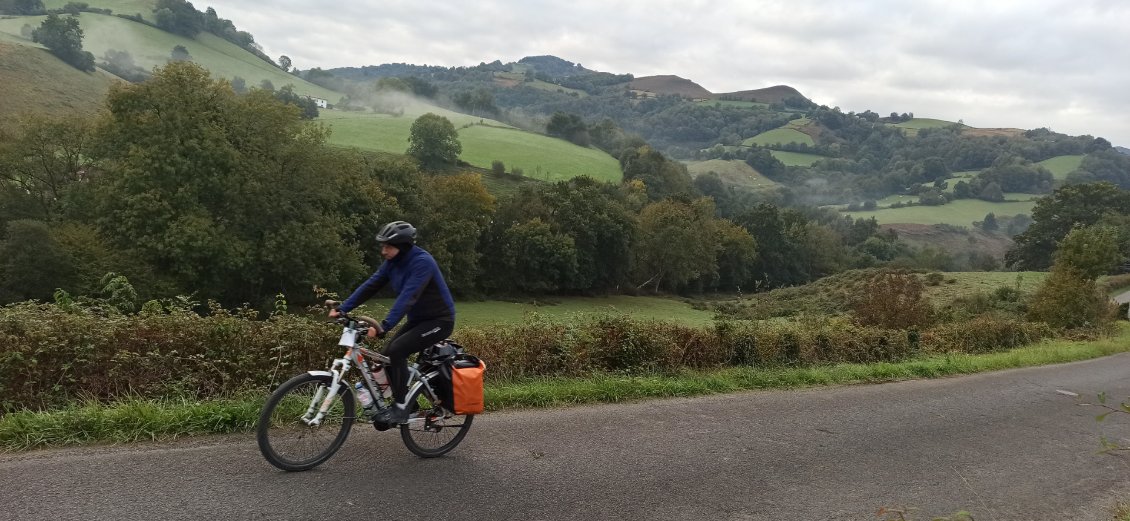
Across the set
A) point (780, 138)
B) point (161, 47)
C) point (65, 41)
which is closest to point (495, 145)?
point (65, 41)

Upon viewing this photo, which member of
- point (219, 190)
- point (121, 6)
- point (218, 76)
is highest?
point (121, 6)

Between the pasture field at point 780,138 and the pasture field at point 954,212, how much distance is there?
193 feet

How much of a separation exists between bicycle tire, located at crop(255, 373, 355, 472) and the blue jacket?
0.70 meters

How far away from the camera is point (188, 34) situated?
12606 centimetres

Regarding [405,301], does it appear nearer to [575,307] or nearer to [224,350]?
[224,350]

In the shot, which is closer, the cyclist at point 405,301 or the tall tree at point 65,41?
the cyclist at point 405,301

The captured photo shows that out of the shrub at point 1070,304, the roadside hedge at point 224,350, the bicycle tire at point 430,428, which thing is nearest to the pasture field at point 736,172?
the shrub at point 1070,304

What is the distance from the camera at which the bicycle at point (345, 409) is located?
16.3 ft

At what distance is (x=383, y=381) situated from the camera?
5.46 meters

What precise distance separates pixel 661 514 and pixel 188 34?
150744 mm

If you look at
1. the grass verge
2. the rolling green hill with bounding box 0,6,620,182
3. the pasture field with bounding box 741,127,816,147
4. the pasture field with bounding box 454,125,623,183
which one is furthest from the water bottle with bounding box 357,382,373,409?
the pasture field with bounding box 741,127,816,147

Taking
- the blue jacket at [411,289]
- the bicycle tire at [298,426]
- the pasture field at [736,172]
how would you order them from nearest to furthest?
the bicycle tire at [298,426] → the blue jacket at [411,289] → the pasture field at [736,172]

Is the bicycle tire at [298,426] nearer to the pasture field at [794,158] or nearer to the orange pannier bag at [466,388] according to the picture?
the orange pannier bag at [466,388]

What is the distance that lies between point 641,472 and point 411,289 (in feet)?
8.57
